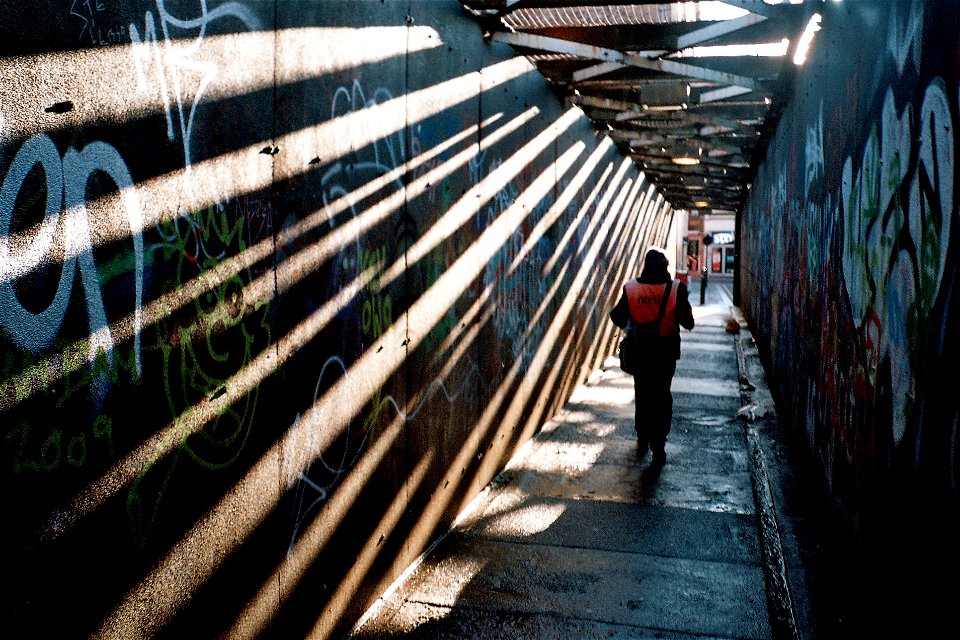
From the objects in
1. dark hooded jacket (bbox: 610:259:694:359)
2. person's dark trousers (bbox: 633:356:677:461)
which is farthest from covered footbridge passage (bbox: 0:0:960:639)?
dark hooded jacket (bbox: 610:259:694:359)

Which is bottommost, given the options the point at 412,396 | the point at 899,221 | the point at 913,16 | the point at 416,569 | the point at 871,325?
the point at 416,569

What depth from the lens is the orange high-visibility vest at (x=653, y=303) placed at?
7.04 metres

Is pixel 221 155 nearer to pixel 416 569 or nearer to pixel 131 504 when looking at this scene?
pixel 131 504

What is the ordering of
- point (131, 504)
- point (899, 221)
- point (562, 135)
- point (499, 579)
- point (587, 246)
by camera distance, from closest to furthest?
1. point (131, 504)
2. point (899, 221)
3. point (499, 579)
4. point (562, 135)
5. point (587, 246)

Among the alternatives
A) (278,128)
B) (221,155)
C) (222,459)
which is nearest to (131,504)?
(222,459)

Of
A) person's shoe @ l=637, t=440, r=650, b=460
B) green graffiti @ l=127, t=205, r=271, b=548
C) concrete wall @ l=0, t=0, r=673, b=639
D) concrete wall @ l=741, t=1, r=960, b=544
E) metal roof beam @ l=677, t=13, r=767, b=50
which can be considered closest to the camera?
concrete wall @ l=0, t=0, r=673, b=639

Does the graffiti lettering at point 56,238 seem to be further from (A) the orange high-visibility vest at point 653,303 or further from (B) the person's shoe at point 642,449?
(B) the person's shoe at point 642,449

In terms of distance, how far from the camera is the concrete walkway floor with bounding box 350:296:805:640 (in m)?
4.05

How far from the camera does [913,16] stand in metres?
3.17


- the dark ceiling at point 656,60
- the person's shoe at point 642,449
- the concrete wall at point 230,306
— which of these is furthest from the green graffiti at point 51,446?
the person's shoe at point 642,449

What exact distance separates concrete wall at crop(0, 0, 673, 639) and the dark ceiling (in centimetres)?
171

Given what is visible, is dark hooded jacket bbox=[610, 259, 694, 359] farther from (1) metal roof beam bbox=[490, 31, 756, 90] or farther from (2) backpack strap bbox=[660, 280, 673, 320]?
(1) metal roof beam bbox=[490, 31, 756, 90]

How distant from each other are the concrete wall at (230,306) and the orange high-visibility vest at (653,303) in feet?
6.64

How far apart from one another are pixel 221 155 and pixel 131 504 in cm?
Answer: 123
